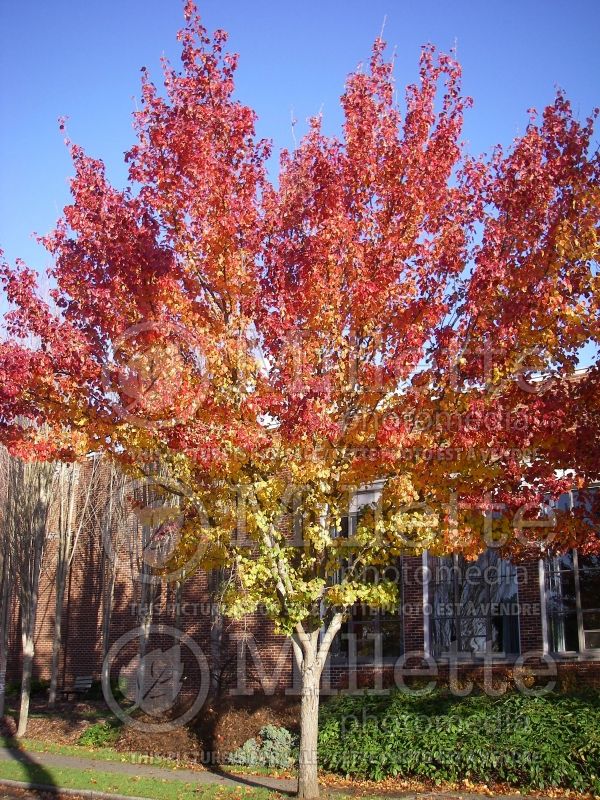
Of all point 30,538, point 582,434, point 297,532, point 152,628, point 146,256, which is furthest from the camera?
point 152,628

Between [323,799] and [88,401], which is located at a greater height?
[88,401]

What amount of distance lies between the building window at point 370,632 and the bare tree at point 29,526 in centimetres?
682

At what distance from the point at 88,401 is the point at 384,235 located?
400 centimetres

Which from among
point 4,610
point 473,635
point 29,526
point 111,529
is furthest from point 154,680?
point 473,635

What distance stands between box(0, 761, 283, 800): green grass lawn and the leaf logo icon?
4.26 metres

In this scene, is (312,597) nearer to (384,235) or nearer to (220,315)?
(220,315)

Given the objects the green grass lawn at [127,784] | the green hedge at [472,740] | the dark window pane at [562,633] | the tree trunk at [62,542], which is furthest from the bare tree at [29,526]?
the dark window pane at [562,633]

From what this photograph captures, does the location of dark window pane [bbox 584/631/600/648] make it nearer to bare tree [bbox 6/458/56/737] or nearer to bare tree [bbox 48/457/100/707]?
bare tree [bbox 6/458/56/737]

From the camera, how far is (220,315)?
10281 millimetres

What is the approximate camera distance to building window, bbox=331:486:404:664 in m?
16.6

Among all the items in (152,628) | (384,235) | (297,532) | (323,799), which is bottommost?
(323,799)

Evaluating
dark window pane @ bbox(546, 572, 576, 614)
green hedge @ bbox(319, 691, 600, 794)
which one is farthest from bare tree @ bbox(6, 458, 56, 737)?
dark window pane @ bbox(546, 572, 576, 614)

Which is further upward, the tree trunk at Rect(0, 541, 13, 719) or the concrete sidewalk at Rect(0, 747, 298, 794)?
the tree trunk at Rect(0, 541, 13, 719)

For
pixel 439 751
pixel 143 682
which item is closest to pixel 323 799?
pixel 439 751
